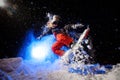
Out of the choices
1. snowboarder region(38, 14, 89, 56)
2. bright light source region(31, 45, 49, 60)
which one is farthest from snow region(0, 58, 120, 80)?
bright light source region(31, 45, 49, 60)

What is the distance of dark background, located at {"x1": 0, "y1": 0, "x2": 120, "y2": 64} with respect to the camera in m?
6.86

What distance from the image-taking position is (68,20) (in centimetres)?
752

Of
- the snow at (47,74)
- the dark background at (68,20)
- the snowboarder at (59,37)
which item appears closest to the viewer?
the snow at (47,74)

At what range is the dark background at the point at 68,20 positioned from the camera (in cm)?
686

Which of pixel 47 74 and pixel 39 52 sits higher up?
pixel 39 52

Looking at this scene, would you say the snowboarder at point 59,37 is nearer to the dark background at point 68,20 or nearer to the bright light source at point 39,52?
the bright light source at point 39,52

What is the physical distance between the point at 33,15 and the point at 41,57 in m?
2.10

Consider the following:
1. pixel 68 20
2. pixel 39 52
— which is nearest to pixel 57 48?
pixel 39 52

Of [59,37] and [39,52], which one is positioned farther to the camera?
[39,52]

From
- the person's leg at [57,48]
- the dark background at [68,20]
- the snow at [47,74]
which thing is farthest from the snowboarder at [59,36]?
the dark background at [68,20]

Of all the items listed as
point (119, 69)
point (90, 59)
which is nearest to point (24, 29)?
point (90, 59)

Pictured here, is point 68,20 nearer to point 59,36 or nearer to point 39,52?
point 59,36

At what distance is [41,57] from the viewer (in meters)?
6.36

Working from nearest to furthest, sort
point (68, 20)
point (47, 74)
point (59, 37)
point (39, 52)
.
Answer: point (47, 74), point (59, 37), point (39, 52), point (68, 20)
